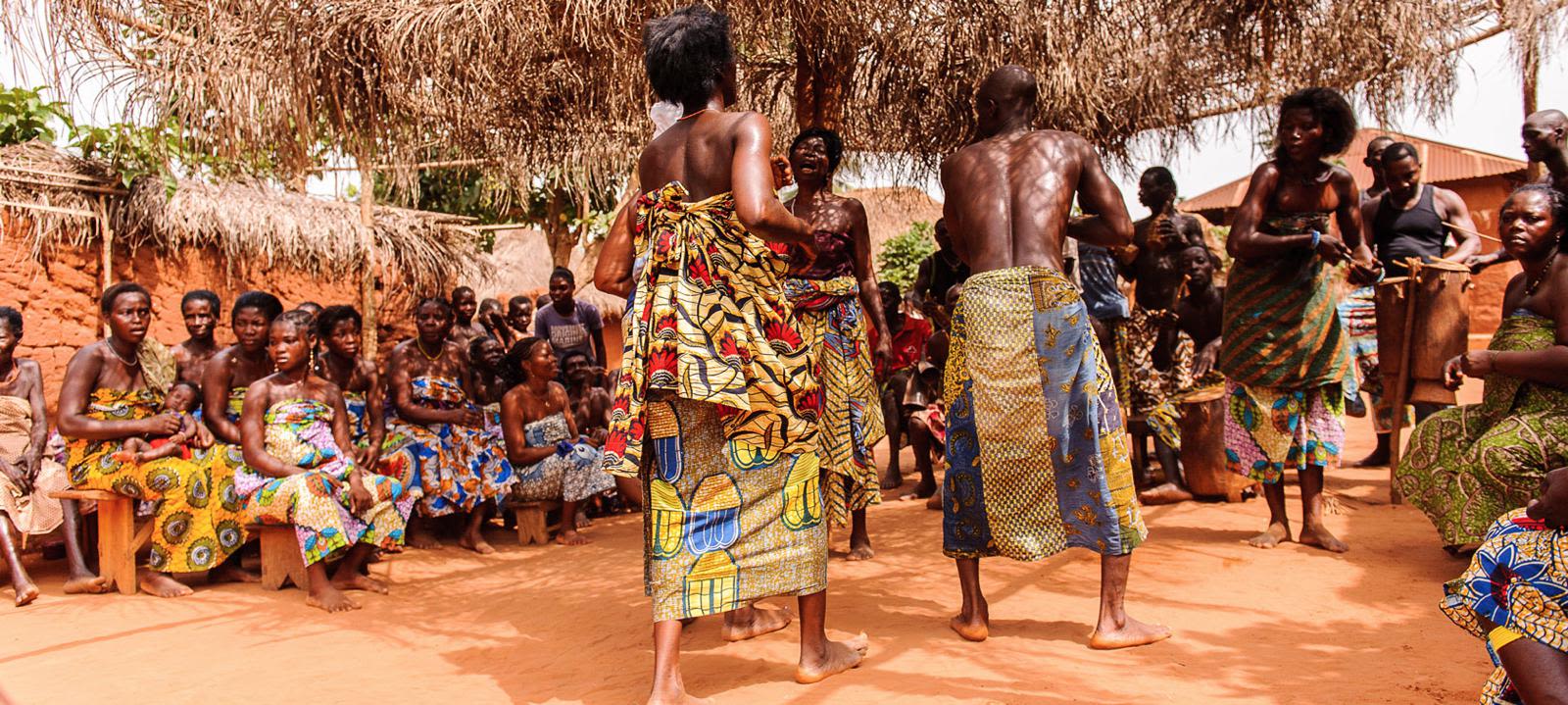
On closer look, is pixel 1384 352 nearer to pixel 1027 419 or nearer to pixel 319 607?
pixel 1027 419

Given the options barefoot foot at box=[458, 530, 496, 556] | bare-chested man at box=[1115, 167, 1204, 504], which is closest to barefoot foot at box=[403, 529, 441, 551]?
barefoot foot at box=[458, 530, 496, 556]

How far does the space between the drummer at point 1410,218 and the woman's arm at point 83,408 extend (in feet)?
22.4

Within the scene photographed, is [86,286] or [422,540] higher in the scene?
[86,286]

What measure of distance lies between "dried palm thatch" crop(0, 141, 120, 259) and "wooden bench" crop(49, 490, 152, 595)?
367 cm

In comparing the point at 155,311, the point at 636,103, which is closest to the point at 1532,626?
the point at 636,103

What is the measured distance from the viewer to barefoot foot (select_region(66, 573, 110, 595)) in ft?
16.9

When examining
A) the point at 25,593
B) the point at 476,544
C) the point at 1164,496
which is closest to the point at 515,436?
the point at 476,544

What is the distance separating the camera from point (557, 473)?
6219 mm

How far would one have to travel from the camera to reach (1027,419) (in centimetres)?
344

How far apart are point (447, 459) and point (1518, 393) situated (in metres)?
5.33

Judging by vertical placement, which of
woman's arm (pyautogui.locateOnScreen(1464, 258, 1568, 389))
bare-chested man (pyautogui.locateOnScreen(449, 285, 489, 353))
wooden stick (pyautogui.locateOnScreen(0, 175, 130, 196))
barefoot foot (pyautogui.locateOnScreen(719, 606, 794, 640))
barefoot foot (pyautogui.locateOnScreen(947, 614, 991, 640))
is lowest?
barefoot foot (pyautogui.locateOnScreen(719, 606, 794, 640))

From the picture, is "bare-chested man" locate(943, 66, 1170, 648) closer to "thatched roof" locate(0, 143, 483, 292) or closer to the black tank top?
the black tank top

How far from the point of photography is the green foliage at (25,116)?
7.99 m

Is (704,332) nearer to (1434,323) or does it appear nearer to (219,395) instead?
(219,395)
